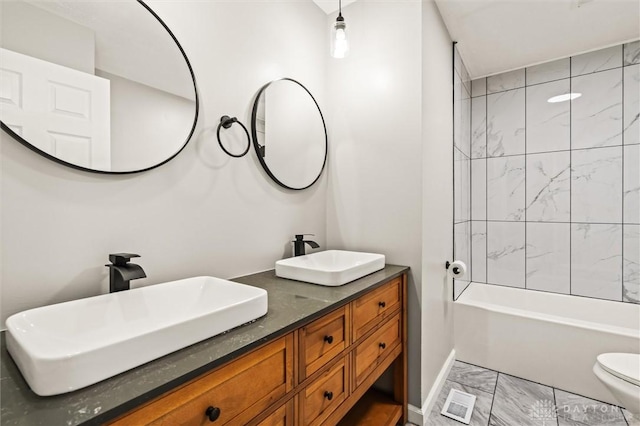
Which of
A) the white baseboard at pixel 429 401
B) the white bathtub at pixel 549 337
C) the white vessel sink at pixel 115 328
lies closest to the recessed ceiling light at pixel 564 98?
the white bathtub at pixel 549 337

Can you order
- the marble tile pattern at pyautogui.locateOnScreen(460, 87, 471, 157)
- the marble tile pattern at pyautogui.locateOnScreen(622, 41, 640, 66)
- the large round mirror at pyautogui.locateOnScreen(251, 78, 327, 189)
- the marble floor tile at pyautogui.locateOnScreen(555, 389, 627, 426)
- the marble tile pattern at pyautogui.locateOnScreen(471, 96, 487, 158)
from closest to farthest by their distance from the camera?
1. the large round mirror at pyautogui.locateOnScreen(251, 78, 327, 189)
2. the marble floor tile at pyautogui.locateOnScreen(555, 389, 627, 426)
3. the marble tile pattern at pyautogui.locateOnScreen(622, 41, 640, 66)
4. the marble tile pattern at pyautogui.locateOnScreen(460, 87, 471, 157)
5. the marble tile pattern at pyautogui.locateOnScreen(471, 96, 487, 158)

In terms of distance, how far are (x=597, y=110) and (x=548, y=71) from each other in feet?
1.66

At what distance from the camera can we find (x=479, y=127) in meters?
3.04

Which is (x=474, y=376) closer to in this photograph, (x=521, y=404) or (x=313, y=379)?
(x=521, y=404)

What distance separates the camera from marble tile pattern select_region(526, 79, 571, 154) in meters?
2.66

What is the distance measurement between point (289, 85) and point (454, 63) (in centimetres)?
142

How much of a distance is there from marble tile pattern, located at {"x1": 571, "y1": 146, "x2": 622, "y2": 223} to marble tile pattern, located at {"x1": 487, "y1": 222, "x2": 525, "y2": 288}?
0.44m

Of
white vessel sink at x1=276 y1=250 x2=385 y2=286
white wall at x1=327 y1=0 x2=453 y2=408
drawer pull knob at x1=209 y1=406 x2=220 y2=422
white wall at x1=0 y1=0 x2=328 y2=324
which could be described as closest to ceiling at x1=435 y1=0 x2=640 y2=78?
white wall at x1=327 y1=0 x2=453 y2=408

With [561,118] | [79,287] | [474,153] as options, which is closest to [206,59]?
[79,287]

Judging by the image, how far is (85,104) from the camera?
Result: 100 cm

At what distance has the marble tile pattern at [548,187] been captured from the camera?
8.75ft

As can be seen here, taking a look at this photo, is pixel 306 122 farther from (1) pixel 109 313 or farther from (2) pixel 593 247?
(2) pixel 593 247

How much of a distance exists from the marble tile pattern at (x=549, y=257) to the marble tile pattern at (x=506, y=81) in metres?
1.27

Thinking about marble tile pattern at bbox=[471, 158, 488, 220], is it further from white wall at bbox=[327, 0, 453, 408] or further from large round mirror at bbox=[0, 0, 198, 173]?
large round mirror at bbox=[0, 0, 198, 173]
